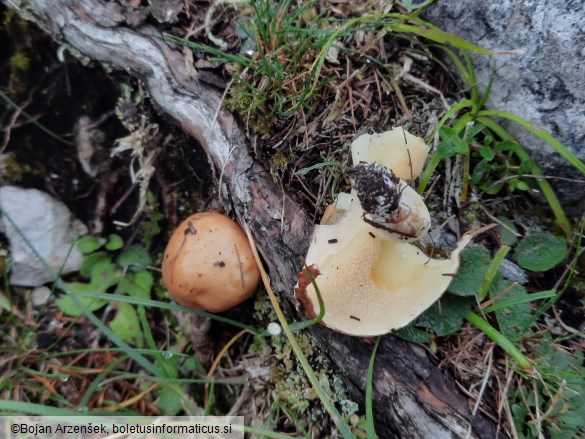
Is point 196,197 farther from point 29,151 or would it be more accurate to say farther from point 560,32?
point 560,32

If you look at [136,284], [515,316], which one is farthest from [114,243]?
[515,316]

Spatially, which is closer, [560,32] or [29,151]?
[560,32]

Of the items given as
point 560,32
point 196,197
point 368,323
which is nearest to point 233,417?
point 368,323

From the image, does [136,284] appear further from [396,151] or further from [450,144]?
[450,144]

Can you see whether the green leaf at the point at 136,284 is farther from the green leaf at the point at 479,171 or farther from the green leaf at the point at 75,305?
the green leaf at the point at 479,171

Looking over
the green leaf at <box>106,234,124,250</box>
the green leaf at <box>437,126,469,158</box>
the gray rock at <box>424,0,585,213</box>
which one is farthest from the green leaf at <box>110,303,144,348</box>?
the gray rock at <box>424,0,585,213</box>

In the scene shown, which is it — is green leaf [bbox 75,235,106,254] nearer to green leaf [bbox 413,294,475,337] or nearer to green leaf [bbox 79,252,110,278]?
green leaf [bbox 79,252,110,278]
